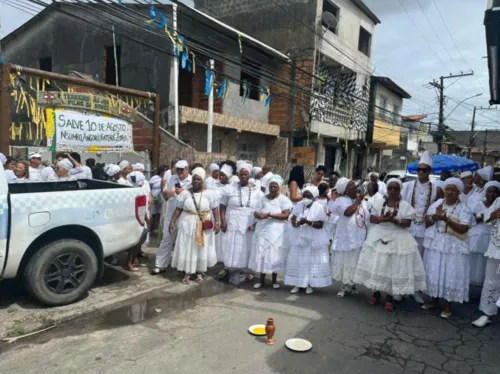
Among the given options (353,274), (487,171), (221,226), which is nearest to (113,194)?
(221,226)

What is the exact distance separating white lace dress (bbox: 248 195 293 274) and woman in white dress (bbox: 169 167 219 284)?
2.57 feet

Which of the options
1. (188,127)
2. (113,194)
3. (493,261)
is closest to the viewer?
(493,261)

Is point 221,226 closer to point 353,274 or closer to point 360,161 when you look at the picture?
point 353,274

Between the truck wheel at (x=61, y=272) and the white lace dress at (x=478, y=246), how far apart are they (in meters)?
4.90

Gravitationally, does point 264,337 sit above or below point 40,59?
below

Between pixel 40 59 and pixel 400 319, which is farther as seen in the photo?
pixel 40 59

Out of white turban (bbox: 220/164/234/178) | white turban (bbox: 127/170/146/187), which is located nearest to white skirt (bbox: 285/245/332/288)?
white turban (bbox: 220/164/234/178)

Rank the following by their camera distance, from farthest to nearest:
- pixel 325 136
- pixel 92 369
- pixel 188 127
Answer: pixel 325 136 < pixel 188 127 < pixel 92 369

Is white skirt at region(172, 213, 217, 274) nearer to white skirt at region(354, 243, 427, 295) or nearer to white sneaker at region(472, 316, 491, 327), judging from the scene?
white skirt at region(354, 243, 427, 295)

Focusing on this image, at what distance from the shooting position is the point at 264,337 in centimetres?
418

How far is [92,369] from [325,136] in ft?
60.3

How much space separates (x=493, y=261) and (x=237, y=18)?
19467 mm

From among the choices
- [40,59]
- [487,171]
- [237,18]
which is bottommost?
[487,171]

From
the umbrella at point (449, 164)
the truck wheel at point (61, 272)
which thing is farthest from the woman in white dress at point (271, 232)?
the umbrella at point (449, 164)
